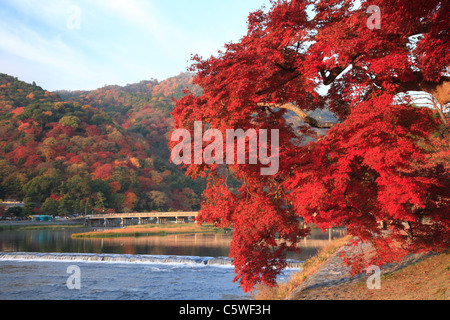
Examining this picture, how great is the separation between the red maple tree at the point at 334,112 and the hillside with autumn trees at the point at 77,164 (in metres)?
61.3

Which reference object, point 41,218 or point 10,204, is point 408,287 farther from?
point 10,204

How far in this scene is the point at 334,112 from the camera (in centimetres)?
948

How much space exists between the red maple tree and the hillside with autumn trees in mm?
61347

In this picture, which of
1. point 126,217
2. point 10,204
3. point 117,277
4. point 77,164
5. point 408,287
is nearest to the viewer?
point 408,287

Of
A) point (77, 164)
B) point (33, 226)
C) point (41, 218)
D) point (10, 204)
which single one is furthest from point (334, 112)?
point (77, 164)

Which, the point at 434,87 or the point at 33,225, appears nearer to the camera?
the point at 434,87

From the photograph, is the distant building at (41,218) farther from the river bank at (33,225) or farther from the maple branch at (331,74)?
the maple branch at (331,74)

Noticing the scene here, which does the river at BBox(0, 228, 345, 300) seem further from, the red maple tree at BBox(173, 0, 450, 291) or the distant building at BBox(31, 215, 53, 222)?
the distant building at BBox(31, 215, 53, 222)

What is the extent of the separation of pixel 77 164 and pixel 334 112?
68825 millimetres

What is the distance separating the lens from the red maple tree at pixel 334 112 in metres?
6.24

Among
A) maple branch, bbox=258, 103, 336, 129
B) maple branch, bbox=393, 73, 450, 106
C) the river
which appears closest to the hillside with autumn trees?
the river

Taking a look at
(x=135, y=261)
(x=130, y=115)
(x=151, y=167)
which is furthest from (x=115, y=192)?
(x=130, y=115)

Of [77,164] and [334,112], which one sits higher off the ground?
[77,164]

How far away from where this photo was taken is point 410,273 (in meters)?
9.49
